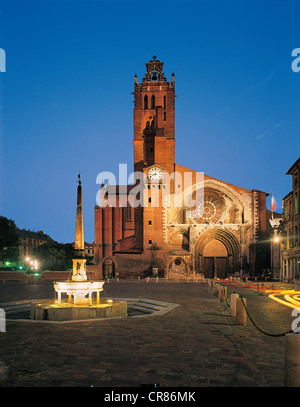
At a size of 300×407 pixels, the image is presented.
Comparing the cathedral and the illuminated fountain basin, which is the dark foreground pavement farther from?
the cathedral

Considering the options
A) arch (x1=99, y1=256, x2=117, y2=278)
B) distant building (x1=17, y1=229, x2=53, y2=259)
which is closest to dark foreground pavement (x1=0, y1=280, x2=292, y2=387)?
arch (x1=99, y1=256, x2=117, y2=278)

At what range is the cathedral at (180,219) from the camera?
4631 centimetres

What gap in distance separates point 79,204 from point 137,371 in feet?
37.6

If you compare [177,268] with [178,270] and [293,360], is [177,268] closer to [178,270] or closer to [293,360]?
[178,270]

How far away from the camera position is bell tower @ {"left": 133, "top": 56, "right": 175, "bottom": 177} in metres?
52.5

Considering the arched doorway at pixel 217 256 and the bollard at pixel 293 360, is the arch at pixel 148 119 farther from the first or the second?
the bollard at pixel 293 360

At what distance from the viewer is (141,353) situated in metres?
7.31

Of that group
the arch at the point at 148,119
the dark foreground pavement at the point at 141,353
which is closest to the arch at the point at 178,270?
the arch at the point at 148,119

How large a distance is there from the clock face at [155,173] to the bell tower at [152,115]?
322 cm

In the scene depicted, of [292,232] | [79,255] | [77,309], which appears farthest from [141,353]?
[292,232]

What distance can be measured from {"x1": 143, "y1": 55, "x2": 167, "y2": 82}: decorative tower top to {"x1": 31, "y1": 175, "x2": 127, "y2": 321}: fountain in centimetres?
4282

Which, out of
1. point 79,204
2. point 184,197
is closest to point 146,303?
point 79,204

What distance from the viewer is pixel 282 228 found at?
134 ft
